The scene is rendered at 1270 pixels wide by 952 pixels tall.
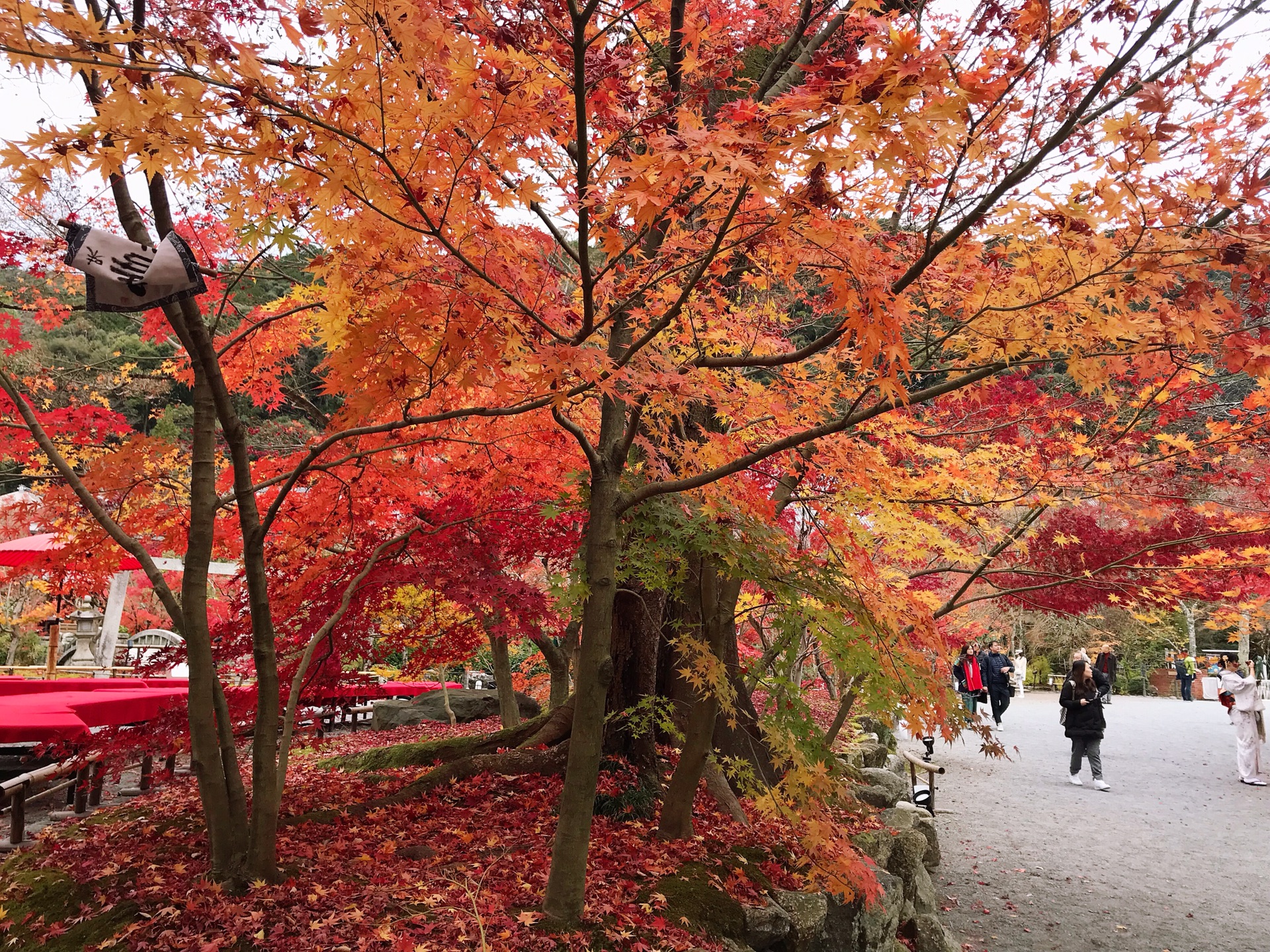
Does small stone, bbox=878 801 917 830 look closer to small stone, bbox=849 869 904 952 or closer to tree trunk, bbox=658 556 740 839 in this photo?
small stone, bbox=849 869 904 952

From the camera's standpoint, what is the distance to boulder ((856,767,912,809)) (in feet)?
29.2

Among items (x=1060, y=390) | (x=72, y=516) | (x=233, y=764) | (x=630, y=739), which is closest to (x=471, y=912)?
(x=233, y=764)

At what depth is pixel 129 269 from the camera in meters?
3.55

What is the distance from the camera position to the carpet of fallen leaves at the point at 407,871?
371 cm

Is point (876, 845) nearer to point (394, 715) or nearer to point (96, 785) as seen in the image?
point (96, 785)

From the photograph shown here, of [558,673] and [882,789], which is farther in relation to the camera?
[558,673]

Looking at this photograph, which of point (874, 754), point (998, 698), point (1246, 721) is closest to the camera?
point (1246, 721)

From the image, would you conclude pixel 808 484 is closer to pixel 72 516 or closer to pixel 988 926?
pixel 988 926

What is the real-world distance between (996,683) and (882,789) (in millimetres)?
8423

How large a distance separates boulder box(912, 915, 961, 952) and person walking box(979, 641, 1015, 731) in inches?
408

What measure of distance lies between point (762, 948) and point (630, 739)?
2244mm

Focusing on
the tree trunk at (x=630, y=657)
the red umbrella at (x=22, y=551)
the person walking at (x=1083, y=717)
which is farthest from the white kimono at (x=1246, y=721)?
the red umbrella at (x=22, y=551)

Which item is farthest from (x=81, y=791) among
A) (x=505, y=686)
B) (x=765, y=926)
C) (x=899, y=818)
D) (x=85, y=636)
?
(x=85, y=636)

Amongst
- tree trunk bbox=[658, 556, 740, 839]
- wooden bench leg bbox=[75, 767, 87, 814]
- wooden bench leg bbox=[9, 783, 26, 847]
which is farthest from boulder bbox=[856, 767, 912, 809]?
wooden bench leg bbox=[9, 783, 26, 847]
